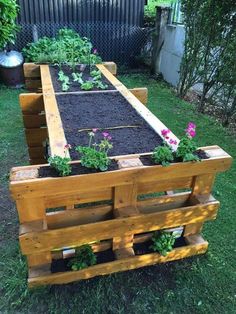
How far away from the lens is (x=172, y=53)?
24.0ft

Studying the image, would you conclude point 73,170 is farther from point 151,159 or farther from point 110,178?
point 151,159

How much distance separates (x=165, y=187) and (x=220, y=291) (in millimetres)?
850

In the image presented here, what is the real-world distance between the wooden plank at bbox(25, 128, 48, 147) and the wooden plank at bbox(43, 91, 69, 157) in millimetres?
610

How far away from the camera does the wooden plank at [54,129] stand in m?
2.02

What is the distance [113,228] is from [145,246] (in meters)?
0.46

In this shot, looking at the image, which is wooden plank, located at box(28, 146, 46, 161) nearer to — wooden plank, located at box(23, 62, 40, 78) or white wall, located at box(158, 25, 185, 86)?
wooden plank, located at box(23, 62, 40, 78)

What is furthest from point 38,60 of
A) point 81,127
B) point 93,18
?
point 93,18

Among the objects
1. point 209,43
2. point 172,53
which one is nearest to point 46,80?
point 209,43

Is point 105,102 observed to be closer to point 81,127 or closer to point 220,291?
point 81,127

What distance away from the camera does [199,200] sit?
218 centimetres

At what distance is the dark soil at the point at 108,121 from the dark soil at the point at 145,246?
76 centimetres

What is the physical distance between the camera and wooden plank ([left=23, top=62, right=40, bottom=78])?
4.02 m

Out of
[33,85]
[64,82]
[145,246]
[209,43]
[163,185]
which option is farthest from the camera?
[209,43]

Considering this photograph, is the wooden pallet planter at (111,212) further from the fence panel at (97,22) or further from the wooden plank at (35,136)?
the fence panel at (97,22)
